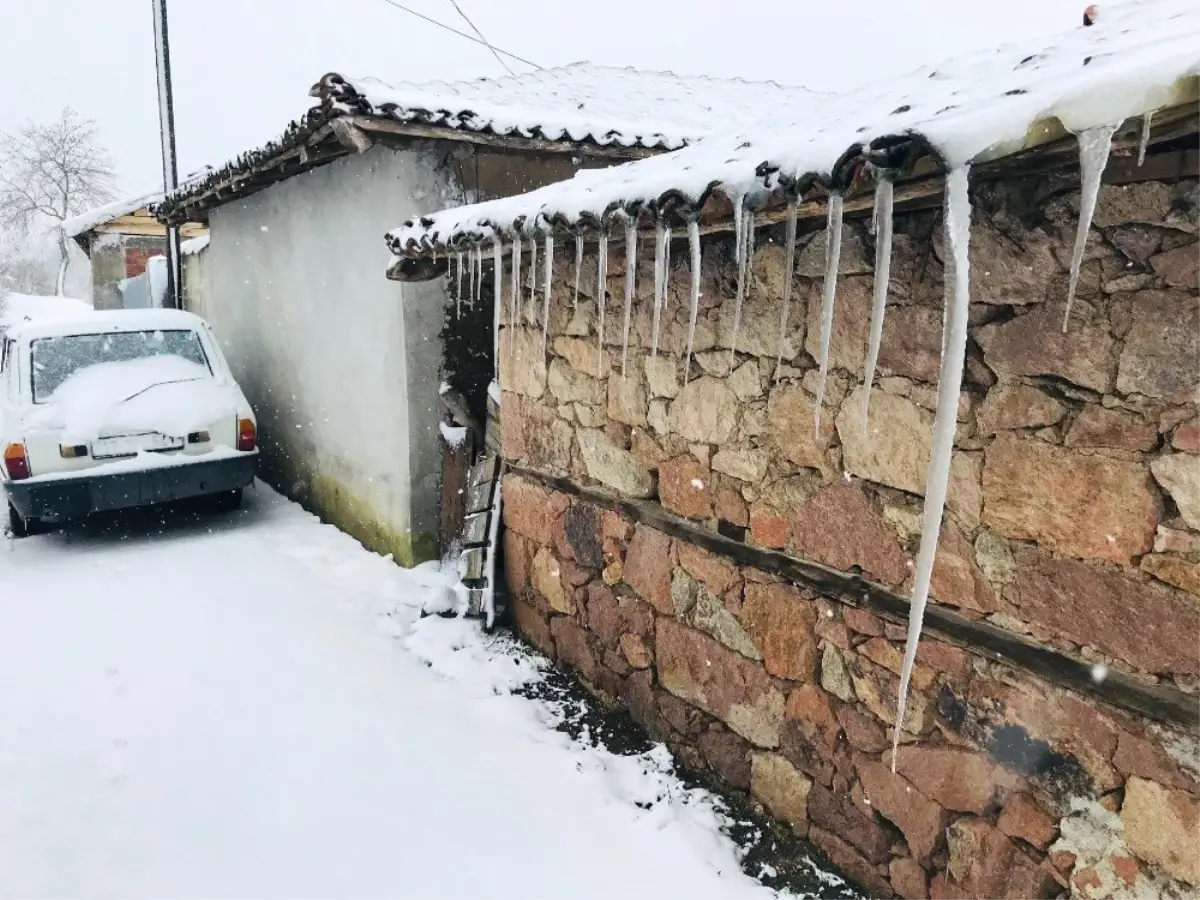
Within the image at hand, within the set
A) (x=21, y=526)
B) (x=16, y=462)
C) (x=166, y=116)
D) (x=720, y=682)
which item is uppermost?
(x=166, y=116)

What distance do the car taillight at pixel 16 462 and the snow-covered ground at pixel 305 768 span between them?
2.97ft

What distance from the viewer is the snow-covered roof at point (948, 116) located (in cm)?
129

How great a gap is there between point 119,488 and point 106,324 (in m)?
1.58

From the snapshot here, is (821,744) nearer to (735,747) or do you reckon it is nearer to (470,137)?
(735,747)

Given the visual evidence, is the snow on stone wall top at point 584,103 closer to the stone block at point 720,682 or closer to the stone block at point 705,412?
the stone block at point 705,412

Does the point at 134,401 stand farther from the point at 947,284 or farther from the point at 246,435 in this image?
the point at 947,284

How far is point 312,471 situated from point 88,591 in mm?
1906

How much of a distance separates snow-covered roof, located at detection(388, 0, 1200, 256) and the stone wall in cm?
27

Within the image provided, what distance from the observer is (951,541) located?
2.01 m

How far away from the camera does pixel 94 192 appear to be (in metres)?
32.2

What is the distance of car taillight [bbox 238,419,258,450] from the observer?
588cm

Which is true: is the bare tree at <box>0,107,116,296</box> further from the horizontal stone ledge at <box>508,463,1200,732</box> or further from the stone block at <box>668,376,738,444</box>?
the horizontal stone ledge at <box>508,463,1200,732</box>

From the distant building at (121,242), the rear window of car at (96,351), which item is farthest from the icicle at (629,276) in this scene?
the distant building at (121,242)

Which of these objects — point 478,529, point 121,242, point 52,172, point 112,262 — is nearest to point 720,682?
point 478,529
